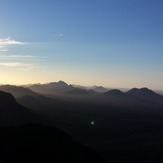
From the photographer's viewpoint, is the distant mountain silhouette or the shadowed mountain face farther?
the distant mountain silhouette

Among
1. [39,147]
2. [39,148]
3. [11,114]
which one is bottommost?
[11,114]

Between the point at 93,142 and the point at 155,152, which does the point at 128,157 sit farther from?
the point at 93,142

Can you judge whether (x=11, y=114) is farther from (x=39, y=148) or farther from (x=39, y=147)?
(x=39, y=148)

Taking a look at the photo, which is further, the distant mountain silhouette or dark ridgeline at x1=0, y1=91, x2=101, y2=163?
the distant mountain silhouette

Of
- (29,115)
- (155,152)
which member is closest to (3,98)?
(29,115)

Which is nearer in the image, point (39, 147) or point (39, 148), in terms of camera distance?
point (39, 148)

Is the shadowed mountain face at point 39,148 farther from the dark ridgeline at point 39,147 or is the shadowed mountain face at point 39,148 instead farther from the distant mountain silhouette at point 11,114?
the distant mountain silhouette at point 11,114

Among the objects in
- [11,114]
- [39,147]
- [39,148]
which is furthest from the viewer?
[11,114]

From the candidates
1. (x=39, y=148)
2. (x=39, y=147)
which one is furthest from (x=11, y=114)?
(x=39, y=148)

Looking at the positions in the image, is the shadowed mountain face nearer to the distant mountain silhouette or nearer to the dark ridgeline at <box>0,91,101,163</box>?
the dark ridgeline at <box>0,91,101,163</box>

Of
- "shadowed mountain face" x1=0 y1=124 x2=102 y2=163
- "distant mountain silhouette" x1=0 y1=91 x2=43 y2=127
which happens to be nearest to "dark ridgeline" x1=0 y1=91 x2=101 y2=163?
"shadowed mountain face" x1=0 y1=124 x2=102 y2=163
